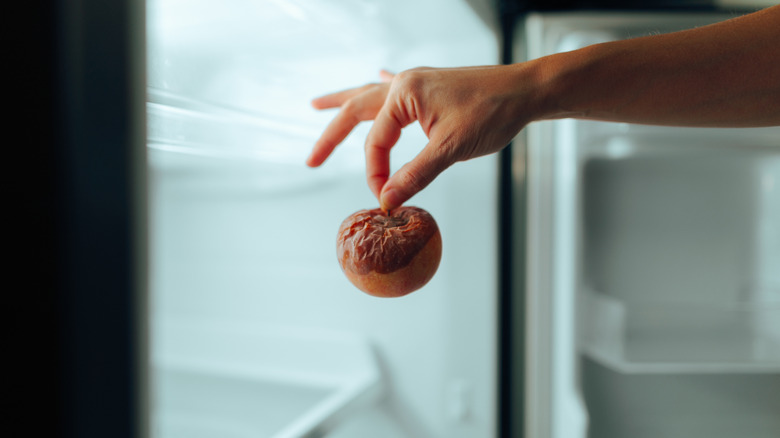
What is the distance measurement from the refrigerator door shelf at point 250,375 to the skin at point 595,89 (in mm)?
758

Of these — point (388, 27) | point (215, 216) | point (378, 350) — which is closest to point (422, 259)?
point (388, 27)

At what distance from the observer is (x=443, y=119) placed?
0.53 meters

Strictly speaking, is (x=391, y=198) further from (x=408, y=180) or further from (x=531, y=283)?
(x=531, y=283)

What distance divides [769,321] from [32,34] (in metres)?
1.54

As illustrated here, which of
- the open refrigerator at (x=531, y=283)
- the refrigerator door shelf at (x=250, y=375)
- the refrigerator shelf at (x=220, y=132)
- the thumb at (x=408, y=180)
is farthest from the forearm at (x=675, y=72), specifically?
the refrigerator door shelf at (x=250, y=375)

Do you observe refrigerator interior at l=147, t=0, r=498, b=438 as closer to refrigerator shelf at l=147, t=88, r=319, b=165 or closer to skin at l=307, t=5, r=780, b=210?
refrigerator shelf at l=147, t=88, r=319, b=165

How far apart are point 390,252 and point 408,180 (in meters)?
0.07

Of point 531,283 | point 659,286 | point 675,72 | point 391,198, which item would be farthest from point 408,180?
point 659,286

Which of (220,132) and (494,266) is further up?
(220,132)

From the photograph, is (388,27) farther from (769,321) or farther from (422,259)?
(769,321)

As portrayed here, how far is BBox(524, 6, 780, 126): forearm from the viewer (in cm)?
54

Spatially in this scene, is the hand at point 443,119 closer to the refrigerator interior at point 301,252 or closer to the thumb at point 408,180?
the thumb at point 408,180

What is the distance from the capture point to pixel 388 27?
41.0 inches

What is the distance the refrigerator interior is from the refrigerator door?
0.14 metres
